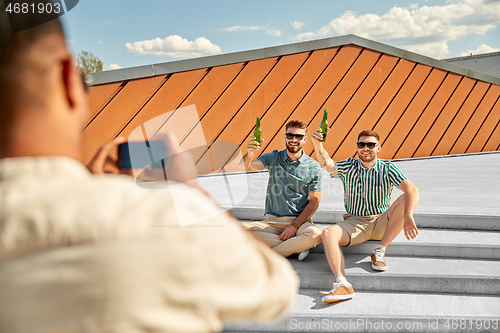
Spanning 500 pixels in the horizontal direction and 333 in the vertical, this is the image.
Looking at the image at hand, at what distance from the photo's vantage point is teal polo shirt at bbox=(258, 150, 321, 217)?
3.45m

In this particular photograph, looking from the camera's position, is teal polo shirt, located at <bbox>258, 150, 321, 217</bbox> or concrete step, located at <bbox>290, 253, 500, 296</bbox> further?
teal polo shirt, located at <bbox>258, 150, 321, 217</bbox>

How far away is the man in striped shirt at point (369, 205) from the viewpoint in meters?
2.93

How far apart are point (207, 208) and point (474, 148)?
10.8m

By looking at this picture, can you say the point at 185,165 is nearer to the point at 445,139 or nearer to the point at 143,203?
the point at 143,203

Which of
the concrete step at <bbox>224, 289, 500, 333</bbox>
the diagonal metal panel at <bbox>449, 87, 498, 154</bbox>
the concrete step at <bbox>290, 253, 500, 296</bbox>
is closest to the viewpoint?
the concrete step at <bbox>224, 289, 500, 333</bbox>

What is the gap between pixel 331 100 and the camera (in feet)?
25.4

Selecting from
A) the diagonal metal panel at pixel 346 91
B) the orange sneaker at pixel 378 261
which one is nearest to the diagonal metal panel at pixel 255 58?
the diagonal metal panel at pixel 346 91

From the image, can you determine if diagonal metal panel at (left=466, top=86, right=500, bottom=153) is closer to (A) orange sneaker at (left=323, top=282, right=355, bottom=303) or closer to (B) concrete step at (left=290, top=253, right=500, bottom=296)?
(B) concrete step at (left=290, top=253, right=500, bottom=296)

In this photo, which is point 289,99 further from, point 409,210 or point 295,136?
point 409,210

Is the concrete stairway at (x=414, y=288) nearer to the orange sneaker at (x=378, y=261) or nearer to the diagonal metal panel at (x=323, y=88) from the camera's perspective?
the orange sneaker at (x=378, y=261)

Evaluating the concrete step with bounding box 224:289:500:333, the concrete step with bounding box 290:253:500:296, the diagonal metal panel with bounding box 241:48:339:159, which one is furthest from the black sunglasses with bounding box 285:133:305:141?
the diagonal metal panel with bounding box 241:48:339:159

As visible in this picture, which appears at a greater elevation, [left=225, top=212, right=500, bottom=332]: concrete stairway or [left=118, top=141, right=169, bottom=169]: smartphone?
[left=118, top=141, right=169, bottom=169]: smartphone

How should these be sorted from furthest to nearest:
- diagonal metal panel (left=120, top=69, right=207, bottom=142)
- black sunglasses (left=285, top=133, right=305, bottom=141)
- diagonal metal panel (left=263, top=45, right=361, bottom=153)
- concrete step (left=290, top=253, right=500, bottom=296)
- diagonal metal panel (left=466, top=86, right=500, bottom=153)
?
1. diagonal metal panel (left=466, top=86, right=500, bottom=153)
2. diagonal metal panel (left=263, top=45, right=361, bottom=153)
3. diagonal metal panel (left=120, top=69, right=207, bottom=142)
4. black sunglasses (left=285, top=133, right=305, bottom=141)
5. concrete step (left=290, top=253, right=500, bottom=296)

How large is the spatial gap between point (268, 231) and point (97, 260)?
3.01m
